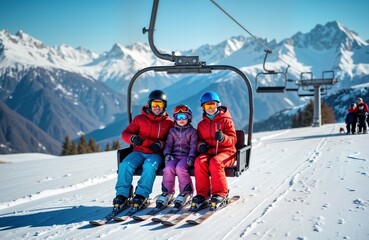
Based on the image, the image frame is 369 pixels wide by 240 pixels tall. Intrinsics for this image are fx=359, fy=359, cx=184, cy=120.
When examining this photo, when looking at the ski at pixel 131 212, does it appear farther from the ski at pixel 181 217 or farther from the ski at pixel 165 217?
the ski at pixel 181 217

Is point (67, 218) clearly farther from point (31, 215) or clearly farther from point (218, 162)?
point (218, 162)

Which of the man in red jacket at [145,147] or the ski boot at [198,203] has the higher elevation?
the man in red jacket at [145,147]

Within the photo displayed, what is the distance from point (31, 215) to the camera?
5102 mm

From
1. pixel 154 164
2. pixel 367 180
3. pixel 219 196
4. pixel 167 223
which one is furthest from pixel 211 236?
pixel 367 180

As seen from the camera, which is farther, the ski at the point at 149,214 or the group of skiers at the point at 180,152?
the group of skiers at the point at 180,152

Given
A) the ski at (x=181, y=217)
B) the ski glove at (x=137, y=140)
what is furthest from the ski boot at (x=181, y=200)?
the ski glove at (x=137, y=140)

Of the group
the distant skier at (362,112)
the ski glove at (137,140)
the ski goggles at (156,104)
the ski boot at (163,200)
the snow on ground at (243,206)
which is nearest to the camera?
the snow on ground at (243,206)

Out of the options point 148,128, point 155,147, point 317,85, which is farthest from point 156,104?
point 317,85

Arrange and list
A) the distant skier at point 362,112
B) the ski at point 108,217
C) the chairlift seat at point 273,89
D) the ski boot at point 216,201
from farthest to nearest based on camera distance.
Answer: the distant skier at point 362,112
the chairlift seat at point 273,89
the ski boot at point 216,201
the ski at point 108,217

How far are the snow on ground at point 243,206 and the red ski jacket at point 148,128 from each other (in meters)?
1.16

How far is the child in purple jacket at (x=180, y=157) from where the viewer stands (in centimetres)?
507

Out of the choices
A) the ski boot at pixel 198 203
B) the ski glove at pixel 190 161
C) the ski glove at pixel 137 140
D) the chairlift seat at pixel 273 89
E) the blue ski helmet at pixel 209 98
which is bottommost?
the ski boot at pixel 198 203

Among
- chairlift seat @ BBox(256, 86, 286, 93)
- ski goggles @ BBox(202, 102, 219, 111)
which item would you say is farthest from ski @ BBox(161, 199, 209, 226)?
chairlift seat @ BBox(256, 86, 286, 93)

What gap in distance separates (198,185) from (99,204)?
1714 mm
